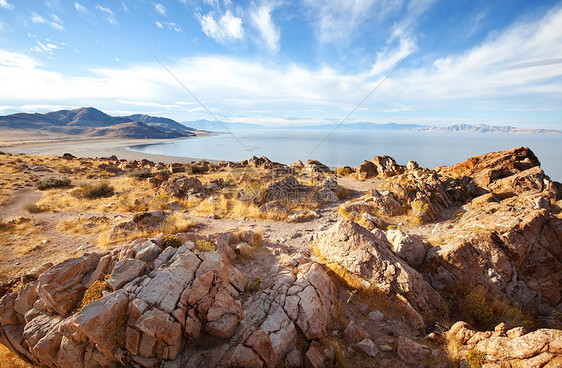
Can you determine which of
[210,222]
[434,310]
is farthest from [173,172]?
[434,310]

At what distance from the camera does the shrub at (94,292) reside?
5152mm

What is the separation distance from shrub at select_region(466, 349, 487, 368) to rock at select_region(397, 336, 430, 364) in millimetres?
812

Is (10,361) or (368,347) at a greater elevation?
(368,347)

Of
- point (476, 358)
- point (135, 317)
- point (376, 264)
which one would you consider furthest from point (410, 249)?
point (135, 317)

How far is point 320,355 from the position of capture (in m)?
5.16

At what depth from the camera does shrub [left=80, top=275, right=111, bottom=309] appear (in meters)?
5.15

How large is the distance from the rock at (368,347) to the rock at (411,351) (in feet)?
1.82

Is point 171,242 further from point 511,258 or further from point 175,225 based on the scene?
point 511,258

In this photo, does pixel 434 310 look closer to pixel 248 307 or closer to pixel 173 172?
pixel 248 307

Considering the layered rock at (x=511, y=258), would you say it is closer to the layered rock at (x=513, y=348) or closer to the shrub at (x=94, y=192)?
the layered rock at (x=513, y=348)

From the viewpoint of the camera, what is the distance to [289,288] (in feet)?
21.7

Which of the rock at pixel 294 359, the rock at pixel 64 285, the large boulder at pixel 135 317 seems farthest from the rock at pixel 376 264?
the rock at pixel 64 285

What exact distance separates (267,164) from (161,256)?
89.5 feet

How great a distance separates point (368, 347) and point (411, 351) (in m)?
0.97
